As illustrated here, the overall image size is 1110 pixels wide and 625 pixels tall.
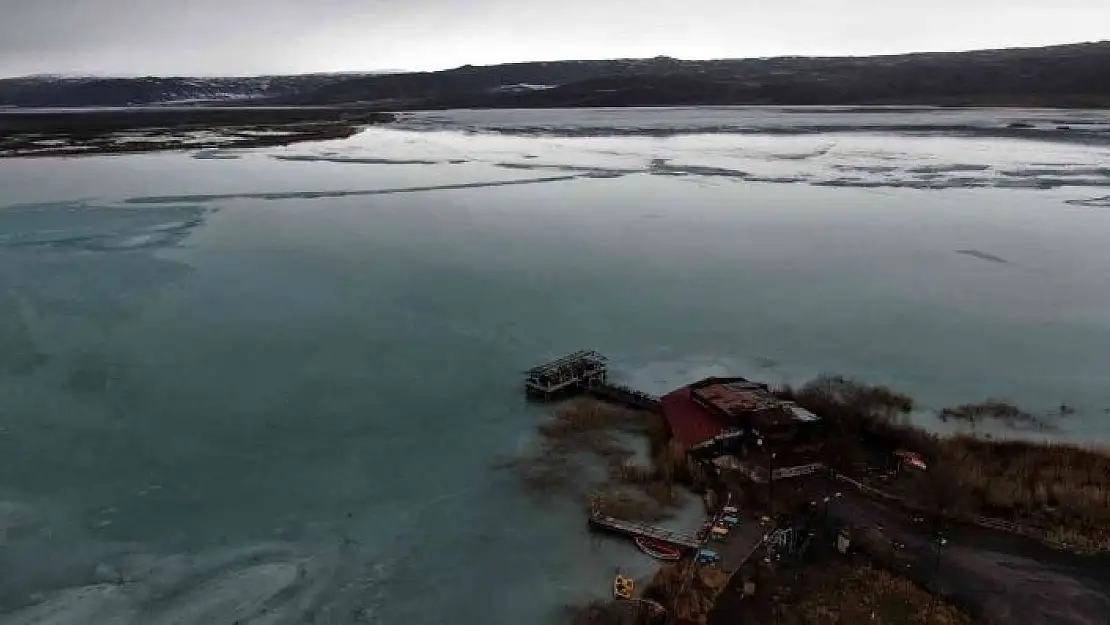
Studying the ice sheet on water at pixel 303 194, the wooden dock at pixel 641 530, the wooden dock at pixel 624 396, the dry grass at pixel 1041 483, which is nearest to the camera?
the wooden dock at pixel 641 530

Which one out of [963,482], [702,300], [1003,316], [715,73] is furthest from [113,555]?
[715,73]

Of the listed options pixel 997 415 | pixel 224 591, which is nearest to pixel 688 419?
pixel 997 415

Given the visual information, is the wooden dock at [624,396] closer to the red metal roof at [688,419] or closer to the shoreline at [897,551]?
the red metal roof at [688,419]

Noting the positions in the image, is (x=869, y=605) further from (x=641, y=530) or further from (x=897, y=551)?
(x=641, y=530)

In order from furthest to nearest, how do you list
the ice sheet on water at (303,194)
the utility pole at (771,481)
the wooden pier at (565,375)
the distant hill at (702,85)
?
the distant hill at (702,85) < the ice sheet on water at (303,194) < the wooden pier at (565,375) < the utility pole at (771,481)

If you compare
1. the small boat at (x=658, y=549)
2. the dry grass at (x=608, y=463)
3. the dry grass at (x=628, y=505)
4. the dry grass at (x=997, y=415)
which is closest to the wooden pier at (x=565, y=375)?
the dry grass at (x=608, y=463)

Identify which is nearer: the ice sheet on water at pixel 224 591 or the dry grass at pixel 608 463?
the ice sheet on water at pixel 224 591
